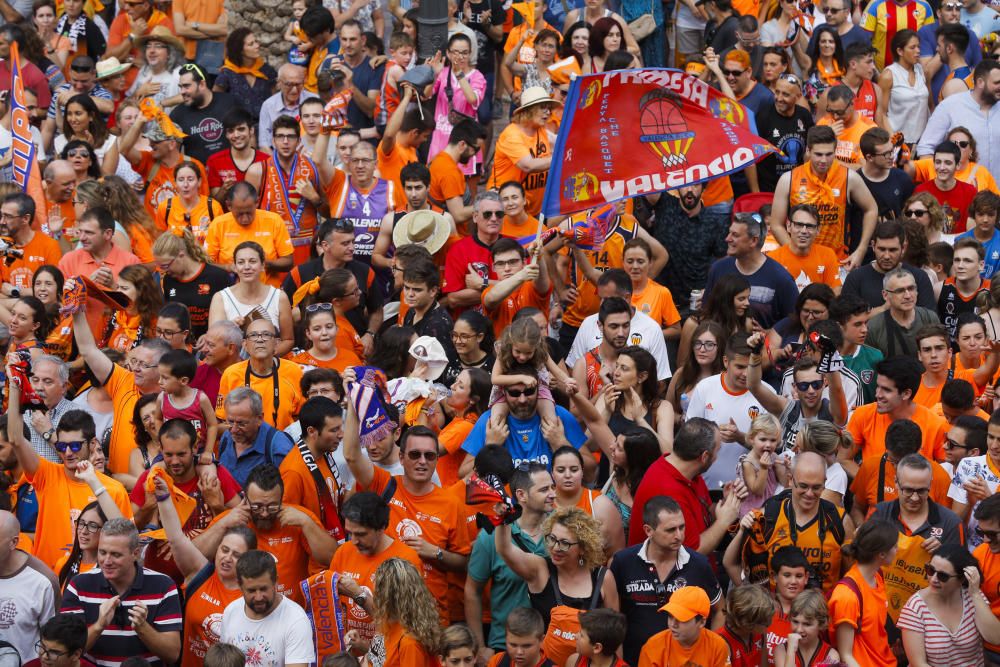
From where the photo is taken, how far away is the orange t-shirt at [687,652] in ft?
25.4

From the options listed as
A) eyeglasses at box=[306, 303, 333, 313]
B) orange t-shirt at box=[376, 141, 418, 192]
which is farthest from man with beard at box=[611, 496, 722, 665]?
orange t-shirt at box=[376, 141, 418, 192]

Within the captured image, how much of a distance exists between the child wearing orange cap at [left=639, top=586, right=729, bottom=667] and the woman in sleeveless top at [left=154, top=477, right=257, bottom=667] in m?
2.02

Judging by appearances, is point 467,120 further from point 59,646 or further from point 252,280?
point 59,646

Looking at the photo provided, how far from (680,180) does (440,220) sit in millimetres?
2108

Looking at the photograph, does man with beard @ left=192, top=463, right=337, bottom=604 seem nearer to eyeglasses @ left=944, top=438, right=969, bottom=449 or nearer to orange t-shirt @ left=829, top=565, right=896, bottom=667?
orange t-shirt @ left=829, top=565, right=896, bottom=667

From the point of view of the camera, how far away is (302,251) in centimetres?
1302

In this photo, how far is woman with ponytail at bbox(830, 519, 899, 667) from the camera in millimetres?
7957

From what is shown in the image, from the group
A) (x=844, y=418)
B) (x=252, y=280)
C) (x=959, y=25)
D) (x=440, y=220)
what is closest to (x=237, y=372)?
(x=252, y=280)

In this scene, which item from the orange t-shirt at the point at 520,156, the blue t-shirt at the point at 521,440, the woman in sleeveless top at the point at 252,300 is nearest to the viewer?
the blue t-shirt at the point at 521,440

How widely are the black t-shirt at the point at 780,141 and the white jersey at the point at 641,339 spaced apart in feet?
11.0

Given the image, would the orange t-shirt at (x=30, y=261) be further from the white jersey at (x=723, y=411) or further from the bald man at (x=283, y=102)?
the white jersey at (x=723, y=411)

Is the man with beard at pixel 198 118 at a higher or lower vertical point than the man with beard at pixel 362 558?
lower

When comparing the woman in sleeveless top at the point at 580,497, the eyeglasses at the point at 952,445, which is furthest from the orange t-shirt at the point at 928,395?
the woman in sleeveless top at the point at 580,497

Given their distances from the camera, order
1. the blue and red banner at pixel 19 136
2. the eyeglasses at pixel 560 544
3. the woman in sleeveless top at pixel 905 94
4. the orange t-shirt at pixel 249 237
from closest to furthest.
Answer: the eyeglasses at pixel 560 544 < the orange t-shirt at pixel 249 237 < the blue and red banner at pixel 19 136 < the woman in sleeveless top at pixel 905 94
